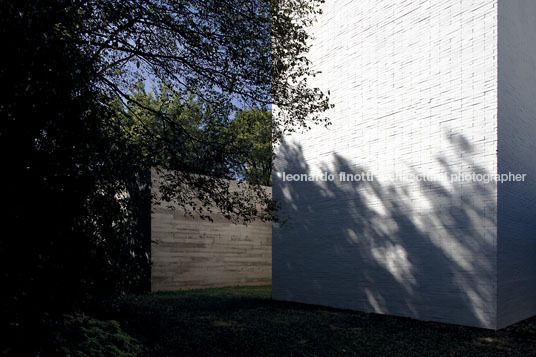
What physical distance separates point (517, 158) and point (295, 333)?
15.6 feet

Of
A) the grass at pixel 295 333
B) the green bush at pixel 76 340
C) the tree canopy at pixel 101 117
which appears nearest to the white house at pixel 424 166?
the grass at pixel 295 333

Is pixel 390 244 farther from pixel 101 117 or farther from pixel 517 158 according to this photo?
pixel 101 117

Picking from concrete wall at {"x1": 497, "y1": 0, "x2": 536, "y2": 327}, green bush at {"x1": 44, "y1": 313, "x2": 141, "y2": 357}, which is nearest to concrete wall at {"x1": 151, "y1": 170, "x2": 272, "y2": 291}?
green bush at {"x1": 44, "y1": 313, "x2": 141, "y2": 357}

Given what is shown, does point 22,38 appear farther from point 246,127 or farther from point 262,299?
point 262,299

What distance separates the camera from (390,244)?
735 centimetres

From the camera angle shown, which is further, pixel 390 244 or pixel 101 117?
pixel 390 244

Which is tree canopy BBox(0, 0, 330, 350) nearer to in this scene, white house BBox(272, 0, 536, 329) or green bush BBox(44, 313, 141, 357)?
green bush BBox(44, 313, 141, 357)

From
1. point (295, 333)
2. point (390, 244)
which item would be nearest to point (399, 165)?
point (390, 244)

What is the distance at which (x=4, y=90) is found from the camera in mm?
3039

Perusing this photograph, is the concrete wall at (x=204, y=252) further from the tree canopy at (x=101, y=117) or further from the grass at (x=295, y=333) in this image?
the tree canopy at (x=101, y=117)

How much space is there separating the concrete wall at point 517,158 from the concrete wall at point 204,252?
707 cm

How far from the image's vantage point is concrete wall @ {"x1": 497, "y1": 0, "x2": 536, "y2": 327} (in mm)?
6227

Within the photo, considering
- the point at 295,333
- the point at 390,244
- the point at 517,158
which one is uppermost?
the point at 517,158

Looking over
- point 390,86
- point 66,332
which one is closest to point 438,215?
point 390,86
